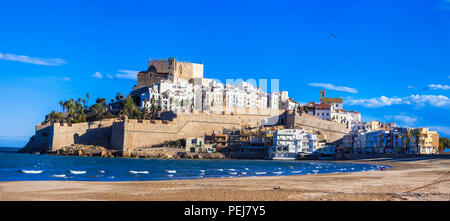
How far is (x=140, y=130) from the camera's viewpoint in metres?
62.4

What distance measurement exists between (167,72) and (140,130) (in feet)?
91.9

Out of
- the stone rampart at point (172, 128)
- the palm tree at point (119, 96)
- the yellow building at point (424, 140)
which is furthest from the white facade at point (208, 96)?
the yellow building at point (424, 140)

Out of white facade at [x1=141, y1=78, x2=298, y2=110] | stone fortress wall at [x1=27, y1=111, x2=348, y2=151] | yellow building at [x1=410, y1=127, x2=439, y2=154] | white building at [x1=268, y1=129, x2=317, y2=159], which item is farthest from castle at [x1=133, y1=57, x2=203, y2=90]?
yellow building at [x1=410, y1=127, x2=439, y2=154]

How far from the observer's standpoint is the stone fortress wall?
61.6 m

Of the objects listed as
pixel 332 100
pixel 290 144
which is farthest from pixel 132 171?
pixel 332 100

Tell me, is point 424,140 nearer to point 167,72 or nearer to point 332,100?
point 332,100

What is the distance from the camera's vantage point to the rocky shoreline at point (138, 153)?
194ft

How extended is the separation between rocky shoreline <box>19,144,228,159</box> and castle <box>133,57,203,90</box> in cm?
2680

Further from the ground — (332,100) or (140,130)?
(332,100)

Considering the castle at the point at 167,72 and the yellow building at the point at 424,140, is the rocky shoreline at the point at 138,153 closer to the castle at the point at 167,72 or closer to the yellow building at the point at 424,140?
the yellow building at the point at 424,140

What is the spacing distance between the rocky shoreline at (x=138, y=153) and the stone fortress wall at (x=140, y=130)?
3.71 feet
